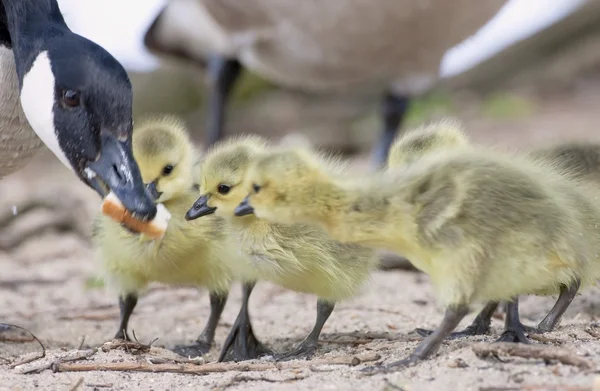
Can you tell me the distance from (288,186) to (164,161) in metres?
0.63

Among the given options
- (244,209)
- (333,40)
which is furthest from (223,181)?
(333,40)

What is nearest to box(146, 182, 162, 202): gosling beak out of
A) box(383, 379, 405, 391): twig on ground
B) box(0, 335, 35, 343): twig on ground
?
box(0, 335, 35, 343): twig on ground

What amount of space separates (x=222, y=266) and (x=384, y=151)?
3.24m

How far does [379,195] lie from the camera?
79.6 inches

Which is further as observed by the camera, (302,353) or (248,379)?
(302,353)

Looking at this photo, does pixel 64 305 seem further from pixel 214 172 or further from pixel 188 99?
pixel 188 99

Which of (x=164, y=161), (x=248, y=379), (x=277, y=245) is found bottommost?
(x=248, y=379)

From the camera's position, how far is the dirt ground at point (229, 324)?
1988 millimetres

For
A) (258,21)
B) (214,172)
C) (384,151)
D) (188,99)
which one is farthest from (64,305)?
(188,99)

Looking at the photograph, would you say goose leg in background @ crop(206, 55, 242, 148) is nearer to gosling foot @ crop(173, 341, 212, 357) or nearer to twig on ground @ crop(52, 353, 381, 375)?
gosling foot @ crop(173, 341, 212, 357)

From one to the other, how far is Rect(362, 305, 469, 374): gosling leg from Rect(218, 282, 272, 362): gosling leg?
2.06 ft

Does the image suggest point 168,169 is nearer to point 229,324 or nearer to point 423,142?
point 423,142

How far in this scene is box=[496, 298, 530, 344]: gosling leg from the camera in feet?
7.41

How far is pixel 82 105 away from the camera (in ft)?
8.20
